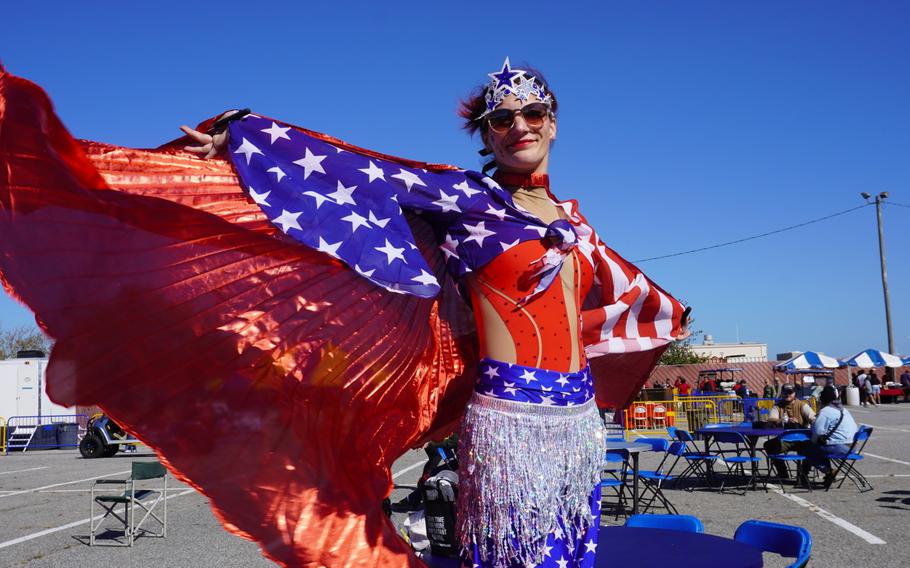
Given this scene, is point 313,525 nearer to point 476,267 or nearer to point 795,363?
point 476,267

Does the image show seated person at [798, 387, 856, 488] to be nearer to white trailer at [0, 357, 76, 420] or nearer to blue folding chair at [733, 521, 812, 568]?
blue folding chair at [733, 521, 812, 568]

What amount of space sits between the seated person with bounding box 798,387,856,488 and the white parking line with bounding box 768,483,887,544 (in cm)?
62

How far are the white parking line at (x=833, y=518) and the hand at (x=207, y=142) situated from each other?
6766mm

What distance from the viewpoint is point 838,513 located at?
316 inches

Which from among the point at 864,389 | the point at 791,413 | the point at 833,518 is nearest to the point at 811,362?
the point at 864,389

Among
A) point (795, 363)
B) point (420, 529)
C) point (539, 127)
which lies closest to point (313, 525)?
point (539, 127)

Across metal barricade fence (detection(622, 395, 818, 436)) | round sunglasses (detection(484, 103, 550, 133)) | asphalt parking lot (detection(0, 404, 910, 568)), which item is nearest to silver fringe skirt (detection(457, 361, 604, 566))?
round sunglasses (detection(484, 103, 550, 133))

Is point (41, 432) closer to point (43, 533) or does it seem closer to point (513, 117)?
point (43, 533)

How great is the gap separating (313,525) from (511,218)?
1.01 metres

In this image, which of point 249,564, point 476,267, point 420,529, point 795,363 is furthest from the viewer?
point 795,363

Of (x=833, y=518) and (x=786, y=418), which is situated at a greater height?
(x=786, y=418)

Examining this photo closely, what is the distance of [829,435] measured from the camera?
31.7 feet

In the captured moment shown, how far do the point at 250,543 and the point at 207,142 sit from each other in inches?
251

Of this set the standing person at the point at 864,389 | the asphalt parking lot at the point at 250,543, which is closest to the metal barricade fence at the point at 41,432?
the asphalt parking lot at the point at 250,543
